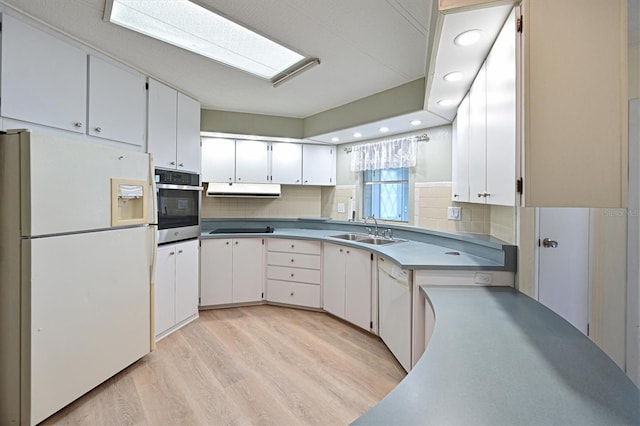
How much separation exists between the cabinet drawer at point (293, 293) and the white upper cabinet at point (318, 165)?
1380 millimetres

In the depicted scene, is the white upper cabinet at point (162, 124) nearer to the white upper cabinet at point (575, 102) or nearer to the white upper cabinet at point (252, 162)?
the white upper cabinet at point (252, 162)

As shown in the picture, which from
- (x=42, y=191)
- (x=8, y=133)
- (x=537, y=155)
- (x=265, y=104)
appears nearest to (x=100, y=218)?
(x=42, y=191)

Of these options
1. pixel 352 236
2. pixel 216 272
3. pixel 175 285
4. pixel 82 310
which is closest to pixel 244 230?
pixel 216 272

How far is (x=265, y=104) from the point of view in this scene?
3408mm

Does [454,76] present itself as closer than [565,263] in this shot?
Yes

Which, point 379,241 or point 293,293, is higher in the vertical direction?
point 379,241

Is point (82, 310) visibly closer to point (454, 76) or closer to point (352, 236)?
point (352, 236)

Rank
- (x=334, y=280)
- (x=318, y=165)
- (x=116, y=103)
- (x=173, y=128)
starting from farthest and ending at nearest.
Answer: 1. (x=318, y=165)
2. (x=334, y=280)
3. (x=173, y=128)
4. (x=116, y=103)

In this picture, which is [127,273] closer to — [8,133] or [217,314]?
[8,133]

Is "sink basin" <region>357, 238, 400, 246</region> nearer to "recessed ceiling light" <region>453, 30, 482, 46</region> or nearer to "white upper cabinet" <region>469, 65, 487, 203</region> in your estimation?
"white upper cabinet" <region>469, 65, 487, 203</region>

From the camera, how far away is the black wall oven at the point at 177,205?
108 inches

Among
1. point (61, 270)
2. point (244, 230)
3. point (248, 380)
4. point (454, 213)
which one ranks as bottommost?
point (248, 380)

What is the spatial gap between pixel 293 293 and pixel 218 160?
1.87 meters

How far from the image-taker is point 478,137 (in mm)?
1773
